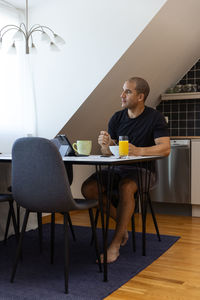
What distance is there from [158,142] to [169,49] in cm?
163

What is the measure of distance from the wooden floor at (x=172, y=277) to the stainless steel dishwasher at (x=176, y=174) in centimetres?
92

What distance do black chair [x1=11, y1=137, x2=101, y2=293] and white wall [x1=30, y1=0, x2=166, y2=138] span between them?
1.63 meters

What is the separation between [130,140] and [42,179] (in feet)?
3.60

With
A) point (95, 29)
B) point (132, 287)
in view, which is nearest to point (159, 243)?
point (132, 287)

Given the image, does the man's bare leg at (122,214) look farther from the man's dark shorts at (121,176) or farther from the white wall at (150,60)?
the white wall at (150,60)

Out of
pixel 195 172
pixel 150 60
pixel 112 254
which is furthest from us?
pixel 195 172

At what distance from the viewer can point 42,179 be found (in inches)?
90.4

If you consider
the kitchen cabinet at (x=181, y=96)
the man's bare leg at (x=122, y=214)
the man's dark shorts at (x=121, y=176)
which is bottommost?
the man's bare leg at (x=122, y=214)

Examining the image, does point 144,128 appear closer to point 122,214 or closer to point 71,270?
point 122,214

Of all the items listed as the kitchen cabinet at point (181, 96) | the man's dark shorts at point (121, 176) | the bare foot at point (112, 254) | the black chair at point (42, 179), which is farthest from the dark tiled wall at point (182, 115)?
the black chair at point (42, 179)

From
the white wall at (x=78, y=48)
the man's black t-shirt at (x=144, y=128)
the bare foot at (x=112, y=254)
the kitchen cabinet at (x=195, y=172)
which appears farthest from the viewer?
the kitchen cabinet at (x=195, y=172)

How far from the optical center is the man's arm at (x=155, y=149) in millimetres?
2846

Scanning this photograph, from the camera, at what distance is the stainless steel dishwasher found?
4.59 meters

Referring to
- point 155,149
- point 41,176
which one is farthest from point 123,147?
point 41,176
